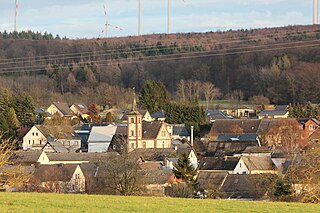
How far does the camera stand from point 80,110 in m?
112

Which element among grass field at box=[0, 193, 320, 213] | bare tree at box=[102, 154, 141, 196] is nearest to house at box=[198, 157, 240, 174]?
bare tree at box=[102, 154, 141, 196]

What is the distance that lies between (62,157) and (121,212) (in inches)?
1851

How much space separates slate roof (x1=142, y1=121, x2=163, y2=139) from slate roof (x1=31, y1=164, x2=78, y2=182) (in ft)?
67.1

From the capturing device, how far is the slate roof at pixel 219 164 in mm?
59406

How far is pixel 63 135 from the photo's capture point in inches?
3204

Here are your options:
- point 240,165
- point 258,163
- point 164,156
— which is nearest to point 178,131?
point 164,156

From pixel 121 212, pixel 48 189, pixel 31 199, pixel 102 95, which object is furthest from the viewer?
pixel 102 95

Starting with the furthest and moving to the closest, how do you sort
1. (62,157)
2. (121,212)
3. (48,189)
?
(62,157) < (48,189) < (121,212)

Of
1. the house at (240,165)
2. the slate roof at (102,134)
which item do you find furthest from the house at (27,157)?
the house at (240,165)

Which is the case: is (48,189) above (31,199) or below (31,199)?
below

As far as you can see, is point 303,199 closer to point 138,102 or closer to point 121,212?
point 121,212

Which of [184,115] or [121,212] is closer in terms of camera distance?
[121,212]

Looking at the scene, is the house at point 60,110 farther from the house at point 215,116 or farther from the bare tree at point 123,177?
the bare tree at point 123,177

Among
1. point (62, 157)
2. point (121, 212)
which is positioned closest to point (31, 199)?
point (121, 212)
